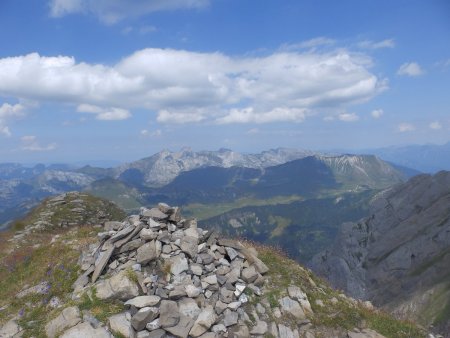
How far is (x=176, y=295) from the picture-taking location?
1839 cm

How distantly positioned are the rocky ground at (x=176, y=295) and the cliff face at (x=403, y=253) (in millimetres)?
48841

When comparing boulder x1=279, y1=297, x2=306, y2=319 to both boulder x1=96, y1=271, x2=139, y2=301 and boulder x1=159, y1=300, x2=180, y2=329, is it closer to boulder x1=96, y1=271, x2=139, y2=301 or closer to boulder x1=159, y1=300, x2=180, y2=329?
boulder x1=159, y1=300, x2=180, y2=329

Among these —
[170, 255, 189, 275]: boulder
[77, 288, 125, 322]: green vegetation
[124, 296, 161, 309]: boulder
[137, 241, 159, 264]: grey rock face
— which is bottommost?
[77, 288, 125, 322]: green vegetation

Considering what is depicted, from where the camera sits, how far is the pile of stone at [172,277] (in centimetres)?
1711

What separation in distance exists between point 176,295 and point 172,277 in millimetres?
1696

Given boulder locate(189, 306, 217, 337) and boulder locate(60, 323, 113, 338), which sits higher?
boulder locate(60, 323, 113, 338)

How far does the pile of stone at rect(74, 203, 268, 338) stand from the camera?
1711 centimetres

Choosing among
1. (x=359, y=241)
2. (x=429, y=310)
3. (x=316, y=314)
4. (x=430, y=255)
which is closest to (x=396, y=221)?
(x=359, y=241)

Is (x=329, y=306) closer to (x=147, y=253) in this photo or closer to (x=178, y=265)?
(x=178, y=265)

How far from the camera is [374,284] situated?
101062mm

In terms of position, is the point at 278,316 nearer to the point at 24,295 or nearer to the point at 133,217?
the point at 133,217

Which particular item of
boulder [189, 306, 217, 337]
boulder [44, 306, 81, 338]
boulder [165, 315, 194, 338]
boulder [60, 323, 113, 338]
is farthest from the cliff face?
boulder [44, 306, 81, 338]

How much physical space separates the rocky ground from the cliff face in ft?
160

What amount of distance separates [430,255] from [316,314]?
88617 millimetres
